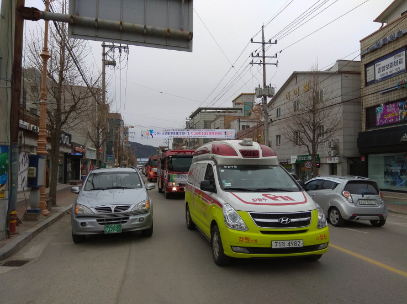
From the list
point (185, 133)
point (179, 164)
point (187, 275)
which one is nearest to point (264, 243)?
point (187, 275)

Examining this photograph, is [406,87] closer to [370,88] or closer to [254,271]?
[370,88]

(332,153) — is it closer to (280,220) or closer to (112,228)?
(112,228)

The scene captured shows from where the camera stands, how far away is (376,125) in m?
21.7

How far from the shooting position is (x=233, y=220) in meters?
5.11

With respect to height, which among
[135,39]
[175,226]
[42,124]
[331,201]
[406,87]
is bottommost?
[175,226]

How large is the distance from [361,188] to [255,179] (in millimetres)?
5230

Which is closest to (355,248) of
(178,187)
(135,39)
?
(135,39)

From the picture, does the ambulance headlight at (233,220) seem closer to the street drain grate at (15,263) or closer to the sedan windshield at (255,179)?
the sedan windshield at (255,179)

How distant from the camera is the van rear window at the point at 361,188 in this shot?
9.73 m

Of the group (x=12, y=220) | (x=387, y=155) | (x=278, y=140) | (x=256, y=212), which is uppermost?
(x=278, y=140)

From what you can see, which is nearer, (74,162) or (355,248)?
(355,248)

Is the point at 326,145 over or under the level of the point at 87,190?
over

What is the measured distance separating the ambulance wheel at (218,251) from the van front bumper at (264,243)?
0.97 feet

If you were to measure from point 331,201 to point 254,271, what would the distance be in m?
5.84
